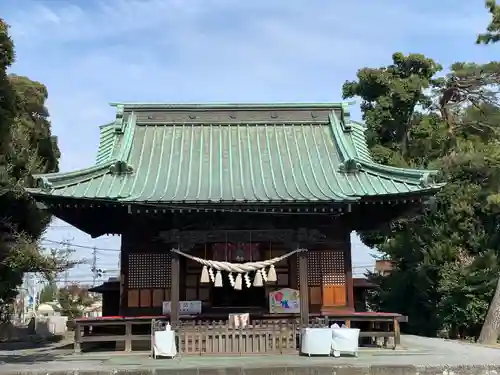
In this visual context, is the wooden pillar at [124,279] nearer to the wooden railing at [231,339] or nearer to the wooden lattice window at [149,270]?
the wooden lattice window at [149,270]

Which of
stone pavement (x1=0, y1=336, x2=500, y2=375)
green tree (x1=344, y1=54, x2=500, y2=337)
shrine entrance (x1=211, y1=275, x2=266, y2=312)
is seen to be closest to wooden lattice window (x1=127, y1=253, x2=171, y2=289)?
shrine entrance (x1=211, y1=275, x2=266, y2=312)

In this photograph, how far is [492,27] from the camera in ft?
67.6

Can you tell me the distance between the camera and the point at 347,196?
559 inches

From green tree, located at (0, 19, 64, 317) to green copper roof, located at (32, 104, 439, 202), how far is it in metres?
2.38

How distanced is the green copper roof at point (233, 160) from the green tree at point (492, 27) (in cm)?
640

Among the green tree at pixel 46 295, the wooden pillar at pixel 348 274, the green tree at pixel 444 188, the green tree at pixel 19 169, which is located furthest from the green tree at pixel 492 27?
the green tree at pixel 46 295

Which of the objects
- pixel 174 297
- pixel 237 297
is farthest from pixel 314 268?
pixel 174 297

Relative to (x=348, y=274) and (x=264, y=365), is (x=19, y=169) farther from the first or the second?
(x=264, y=365)

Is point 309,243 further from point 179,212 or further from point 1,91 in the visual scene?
point 1,91

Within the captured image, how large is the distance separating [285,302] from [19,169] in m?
10.6

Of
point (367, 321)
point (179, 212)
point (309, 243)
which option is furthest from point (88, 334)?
point (367, 321)

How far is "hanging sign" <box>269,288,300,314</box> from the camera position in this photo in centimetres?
1573

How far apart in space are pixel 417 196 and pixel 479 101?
1491 cm

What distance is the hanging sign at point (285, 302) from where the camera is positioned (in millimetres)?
15727
